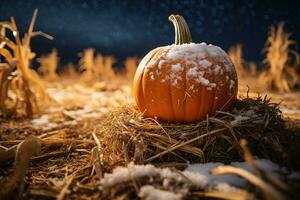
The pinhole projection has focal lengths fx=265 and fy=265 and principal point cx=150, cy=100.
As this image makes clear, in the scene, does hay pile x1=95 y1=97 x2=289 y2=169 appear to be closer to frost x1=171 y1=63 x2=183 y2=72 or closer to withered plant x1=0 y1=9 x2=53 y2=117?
frost x1=171 y1=63 x2=183 y2=72

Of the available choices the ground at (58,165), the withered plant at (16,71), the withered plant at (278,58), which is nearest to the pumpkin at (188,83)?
the ground at (58,165)

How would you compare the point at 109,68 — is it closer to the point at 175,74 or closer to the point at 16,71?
the point at 16,71

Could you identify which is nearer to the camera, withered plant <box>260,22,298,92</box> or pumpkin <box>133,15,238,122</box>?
pumpkin <box>133,15,238,122</box>

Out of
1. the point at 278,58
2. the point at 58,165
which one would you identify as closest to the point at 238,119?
the point at 58,165

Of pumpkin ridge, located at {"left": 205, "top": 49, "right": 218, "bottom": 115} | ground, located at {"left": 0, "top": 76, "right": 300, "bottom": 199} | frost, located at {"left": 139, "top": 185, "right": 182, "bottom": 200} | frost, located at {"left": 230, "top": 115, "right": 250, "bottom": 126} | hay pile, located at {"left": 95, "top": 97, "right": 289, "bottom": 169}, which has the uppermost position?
pumpkin ridge, located at {"left": 205, "top": 49, "right": 218, "bottom": 115}

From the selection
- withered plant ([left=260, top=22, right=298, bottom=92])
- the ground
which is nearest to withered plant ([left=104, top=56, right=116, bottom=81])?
withered plant ([left=260, top=22, right=298, bottom=92])

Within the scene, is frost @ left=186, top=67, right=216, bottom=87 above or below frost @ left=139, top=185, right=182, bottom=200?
above

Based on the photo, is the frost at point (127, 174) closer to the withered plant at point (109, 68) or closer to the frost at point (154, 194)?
the frost at point (154, 194)
